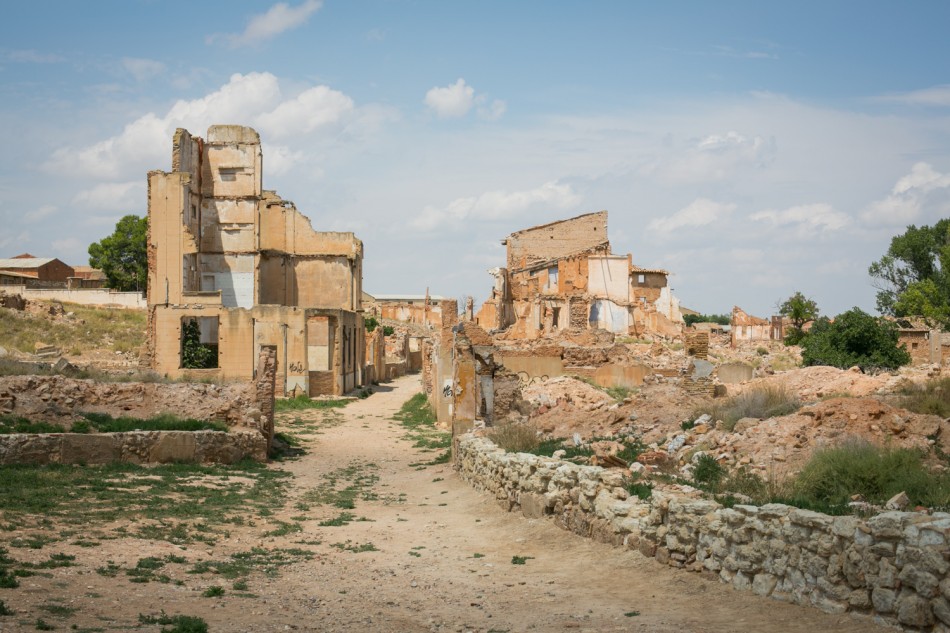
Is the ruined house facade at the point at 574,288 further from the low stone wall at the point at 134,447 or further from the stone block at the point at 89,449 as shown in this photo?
the stone block at the point at 89,449

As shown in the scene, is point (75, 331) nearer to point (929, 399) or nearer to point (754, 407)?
point (754, 407)

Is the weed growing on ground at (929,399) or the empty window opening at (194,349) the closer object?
the weed growing on ground at (929,399)

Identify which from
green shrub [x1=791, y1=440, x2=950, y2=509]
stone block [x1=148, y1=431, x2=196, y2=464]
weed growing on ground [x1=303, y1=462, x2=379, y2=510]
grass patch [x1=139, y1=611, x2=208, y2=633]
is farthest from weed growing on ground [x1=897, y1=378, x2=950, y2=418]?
stone block [x1=148, y1=431, x2=196, y2=464]

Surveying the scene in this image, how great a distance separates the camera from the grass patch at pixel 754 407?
44.5ft

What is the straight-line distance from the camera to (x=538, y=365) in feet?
103

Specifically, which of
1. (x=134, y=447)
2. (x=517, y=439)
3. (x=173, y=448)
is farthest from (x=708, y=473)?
(x=134, y=447)

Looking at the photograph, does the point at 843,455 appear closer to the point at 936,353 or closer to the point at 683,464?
the point at 683,464

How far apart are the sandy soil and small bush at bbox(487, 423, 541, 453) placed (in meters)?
1.48

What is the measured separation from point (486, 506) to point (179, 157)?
98.0 ft

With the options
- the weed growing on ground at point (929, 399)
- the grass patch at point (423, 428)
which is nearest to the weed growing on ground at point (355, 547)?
the weed growing on ground at point (929, 399)

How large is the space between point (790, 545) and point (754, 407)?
6524 millimetres

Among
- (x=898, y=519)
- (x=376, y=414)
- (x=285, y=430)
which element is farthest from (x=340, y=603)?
(x=376, y=414)

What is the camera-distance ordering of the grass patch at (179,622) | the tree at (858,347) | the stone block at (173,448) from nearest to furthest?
the grass patch at (179,622)
the stone block at (173,448)
the tree at (858,347)

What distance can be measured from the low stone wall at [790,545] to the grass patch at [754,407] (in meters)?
3.14
